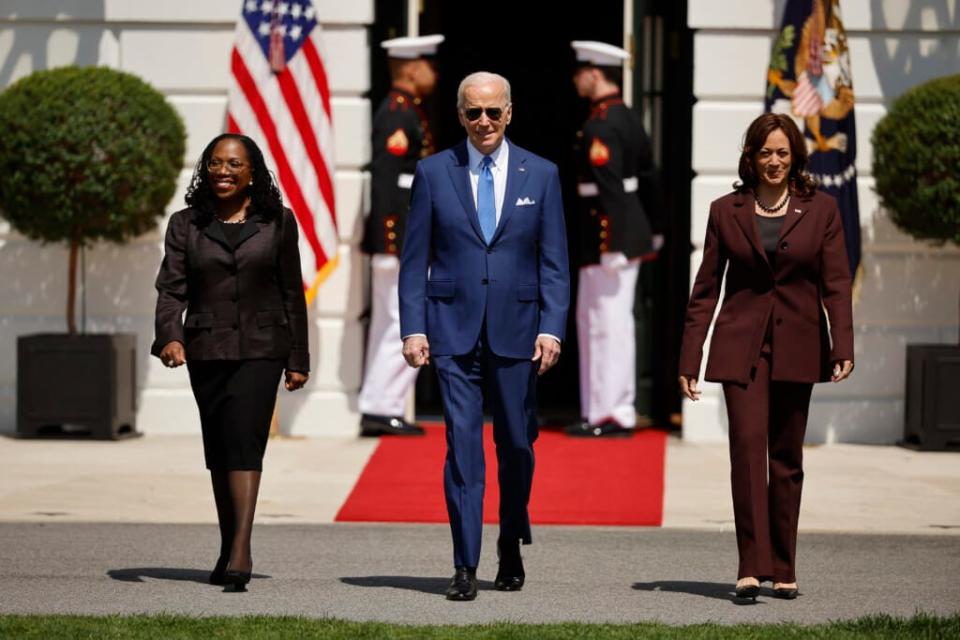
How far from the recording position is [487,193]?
24.3ft

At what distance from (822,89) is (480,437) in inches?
215

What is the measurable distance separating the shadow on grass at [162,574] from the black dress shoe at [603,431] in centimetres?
478

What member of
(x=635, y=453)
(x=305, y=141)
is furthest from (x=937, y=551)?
(x=305, y=141)

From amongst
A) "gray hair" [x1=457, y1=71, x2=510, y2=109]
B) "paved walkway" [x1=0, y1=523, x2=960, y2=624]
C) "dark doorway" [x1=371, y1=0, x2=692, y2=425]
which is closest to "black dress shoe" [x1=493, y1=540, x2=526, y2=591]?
"paved walkway" [x1=0, y1=523, x2=960, y2=624]

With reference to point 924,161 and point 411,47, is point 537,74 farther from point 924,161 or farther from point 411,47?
point 924,161

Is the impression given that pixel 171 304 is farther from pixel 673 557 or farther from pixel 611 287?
pixel 611 287

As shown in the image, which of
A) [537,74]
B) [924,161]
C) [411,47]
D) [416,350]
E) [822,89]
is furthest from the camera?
[537,74]

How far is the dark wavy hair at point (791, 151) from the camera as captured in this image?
7.23 metres

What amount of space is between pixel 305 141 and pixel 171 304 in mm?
4857

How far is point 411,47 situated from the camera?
12.3 metres

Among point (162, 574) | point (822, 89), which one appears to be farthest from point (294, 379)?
point (822, 89)

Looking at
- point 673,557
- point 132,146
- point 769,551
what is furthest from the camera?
point 132,146

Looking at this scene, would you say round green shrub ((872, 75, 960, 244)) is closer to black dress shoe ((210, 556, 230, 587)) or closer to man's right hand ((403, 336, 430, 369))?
man's right hand ((403, 336, 430, 369))

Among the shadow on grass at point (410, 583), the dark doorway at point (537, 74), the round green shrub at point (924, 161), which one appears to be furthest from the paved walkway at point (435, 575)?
the dark doorway at point (537, 74)
